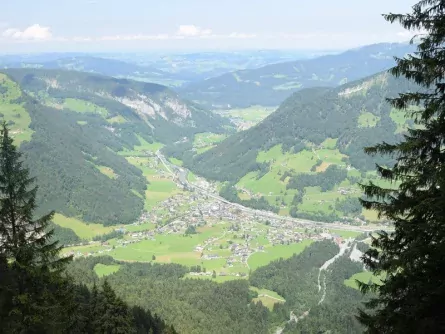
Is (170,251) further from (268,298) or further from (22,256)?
(22,256)

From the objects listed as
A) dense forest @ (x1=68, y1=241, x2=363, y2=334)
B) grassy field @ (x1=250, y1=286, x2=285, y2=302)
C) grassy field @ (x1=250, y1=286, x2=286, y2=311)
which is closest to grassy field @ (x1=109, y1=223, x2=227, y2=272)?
dense forest @ (x1=68, y1=241, x2=363, y2=334)

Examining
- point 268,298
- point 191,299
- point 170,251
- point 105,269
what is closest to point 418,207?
point 191,299

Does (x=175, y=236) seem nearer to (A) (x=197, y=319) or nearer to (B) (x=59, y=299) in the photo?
(A) (x=197, y=319)

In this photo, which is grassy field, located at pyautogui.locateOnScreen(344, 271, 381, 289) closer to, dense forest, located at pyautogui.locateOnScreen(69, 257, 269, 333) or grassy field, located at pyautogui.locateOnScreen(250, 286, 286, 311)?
grassy field, located at pyautogui.locateOnScreen(250, 286, 286, 311)

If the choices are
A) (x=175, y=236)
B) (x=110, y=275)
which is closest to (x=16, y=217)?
(x=110, y=275)

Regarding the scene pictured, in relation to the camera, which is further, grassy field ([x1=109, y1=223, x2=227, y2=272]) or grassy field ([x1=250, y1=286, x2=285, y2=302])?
grassy field ([x1=109, y1=223, x2=227, y2=272])

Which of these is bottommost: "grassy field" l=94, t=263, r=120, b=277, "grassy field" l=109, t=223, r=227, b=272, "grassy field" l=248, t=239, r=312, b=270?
Answer: "grassy field" l=248, t=239, r=312, b=270
